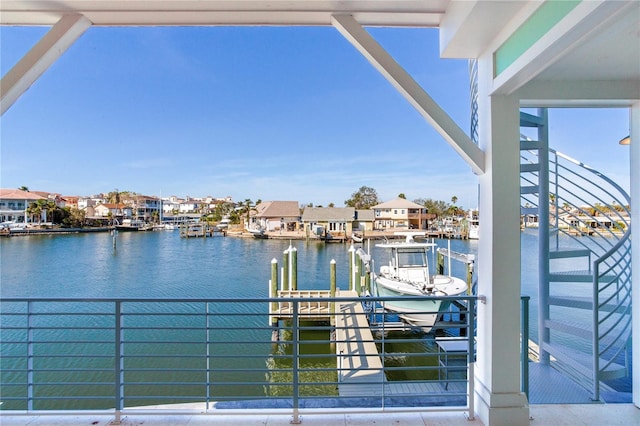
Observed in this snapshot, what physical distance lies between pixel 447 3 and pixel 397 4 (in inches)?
11.0

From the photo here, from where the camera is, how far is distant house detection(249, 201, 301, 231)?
24500 millimetres

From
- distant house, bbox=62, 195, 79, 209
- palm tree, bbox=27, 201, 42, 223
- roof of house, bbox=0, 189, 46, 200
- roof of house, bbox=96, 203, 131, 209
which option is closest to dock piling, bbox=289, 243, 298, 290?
roof of house, bbox=0, 189, 46, 200

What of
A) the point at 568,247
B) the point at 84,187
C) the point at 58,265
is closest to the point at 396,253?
the point at 568,247

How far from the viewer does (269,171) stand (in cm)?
2288

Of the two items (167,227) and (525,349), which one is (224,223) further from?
(525,349)

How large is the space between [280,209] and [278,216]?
63 centimetres

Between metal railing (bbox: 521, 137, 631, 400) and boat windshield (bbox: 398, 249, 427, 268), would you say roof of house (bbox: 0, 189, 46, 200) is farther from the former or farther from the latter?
metal railing (bbox: 521, 137, 631, 400)

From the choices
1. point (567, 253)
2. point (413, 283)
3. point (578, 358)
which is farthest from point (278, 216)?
point (578, 358)

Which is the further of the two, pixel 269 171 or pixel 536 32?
pixel 269 171

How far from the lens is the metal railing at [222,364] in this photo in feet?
5.71

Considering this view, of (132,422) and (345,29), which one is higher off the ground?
(345,29)

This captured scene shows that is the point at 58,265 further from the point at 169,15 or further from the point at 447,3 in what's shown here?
the point at 447,3

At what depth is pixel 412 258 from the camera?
8805 millimetres

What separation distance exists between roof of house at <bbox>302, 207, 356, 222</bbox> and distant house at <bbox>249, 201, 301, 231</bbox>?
4.57 feet
